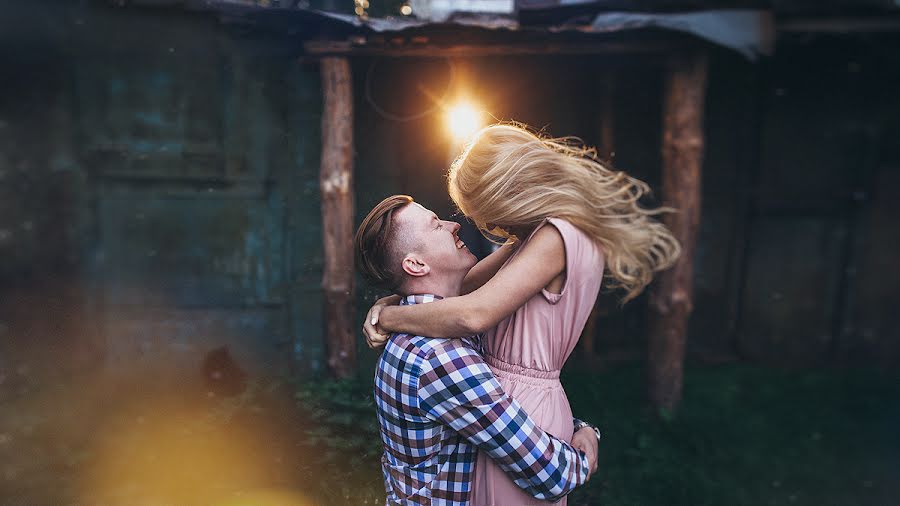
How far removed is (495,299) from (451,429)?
427 mm

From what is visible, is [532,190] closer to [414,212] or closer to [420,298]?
[414,212]

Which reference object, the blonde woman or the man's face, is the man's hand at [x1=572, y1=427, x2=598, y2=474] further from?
the man's face

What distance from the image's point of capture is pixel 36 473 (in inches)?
178

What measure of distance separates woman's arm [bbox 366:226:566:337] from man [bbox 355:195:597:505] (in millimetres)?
53

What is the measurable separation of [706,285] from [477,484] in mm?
5564

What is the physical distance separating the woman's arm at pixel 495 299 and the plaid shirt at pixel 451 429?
0.05 m

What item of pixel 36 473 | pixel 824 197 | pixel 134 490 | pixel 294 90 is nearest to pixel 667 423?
pixel 824 197

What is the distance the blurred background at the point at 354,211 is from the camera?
4785 mm

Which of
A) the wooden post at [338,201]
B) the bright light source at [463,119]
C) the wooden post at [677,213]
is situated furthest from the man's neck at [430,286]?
the bright light source at [463,119]

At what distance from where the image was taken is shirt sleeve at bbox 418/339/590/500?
1.54m

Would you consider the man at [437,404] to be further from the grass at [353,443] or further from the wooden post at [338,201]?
the wooden post at [338,201]

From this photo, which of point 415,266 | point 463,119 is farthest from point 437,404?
point 463,119

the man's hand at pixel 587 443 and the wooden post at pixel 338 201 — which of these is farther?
the wooden post at pixel 338 201

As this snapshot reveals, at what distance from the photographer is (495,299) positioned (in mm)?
1585
